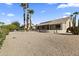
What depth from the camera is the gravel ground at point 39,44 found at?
28.6ft

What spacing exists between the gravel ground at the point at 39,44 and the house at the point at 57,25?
0.62 ft

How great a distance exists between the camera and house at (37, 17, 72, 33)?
31.1 ft

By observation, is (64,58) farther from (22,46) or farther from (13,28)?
(13,28)

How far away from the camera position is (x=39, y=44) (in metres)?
9.11

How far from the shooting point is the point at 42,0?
28.3 feet

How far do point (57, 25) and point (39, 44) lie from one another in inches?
47.2

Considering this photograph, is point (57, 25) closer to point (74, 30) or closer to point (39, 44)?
point (74, 30)

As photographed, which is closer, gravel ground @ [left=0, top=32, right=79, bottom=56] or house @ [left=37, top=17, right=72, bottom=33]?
gravel ground @ [left=0, top=32, right=79, bottom=56]

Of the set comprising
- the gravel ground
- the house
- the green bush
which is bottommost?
the gravel ground

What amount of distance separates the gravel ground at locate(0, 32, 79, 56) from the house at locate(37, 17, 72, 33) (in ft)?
0.62

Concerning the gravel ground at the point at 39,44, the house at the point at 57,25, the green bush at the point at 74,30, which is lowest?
the gravel ground at the point at 39,44

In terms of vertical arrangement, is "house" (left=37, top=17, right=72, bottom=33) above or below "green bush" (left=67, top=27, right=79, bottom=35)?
above

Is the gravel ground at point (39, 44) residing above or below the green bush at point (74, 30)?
below

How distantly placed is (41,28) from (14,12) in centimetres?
131
